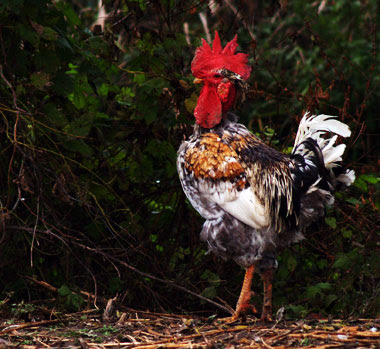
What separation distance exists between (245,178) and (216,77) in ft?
2.18

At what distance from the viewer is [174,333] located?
349 cm

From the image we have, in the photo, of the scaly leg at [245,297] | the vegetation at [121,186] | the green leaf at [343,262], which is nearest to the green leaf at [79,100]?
the vegetation at [121,186]

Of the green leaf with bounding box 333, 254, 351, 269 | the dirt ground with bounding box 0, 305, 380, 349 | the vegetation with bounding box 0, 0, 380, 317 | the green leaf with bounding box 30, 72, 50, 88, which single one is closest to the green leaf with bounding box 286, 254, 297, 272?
the vegetation with bounding box 0, 0, 380, 317

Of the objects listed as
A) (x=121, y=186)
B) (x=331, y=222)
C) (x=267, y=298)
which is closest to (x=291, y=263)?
(x=331, y=222)

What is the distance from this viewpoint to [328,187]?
3854 mm

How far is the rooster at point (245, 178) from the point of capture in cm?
368

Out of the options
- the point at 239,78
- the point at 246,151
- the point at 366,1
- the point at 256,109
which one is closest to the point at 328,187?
the point at 246,151

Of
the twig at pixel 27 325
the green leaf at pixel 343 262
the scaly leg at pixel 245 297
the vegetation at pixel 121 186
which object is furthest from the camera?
the green leaf at pixel 343 262

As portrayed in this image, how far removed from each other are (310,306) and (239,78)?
6.02 feet

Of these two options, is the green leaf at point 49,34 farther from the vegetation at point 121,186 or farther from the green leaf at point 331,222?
the green leaf at point 331,222

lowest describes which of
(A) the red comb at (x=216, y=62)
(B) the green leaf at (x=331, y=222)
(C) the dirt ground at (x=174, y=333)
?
(C) the dirt ground at (x=174, y=333)

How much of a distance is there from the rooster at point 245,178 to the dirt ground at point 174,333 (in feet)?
1.14

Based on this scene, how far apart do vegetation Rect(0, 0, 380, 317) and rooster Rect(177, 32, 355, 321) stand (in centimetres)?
45

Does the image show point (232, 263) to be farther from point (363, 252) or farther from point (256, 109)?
point (256, 109)
